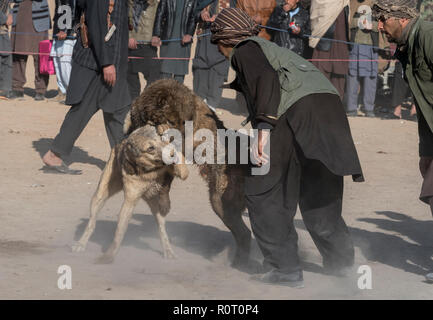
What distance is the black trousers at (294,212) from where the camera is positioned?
17.9ft

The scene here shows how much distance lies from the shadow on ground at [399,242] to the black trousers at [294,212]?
723 millimetres

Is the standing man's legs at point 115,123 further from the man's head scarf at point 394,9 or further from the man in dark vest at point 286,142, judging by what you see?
the man's head scarf at point 394,9

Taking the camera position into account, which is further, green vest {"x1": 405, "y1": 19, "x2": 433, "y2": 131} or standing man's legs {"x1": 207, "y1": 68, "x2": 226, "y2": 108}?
→ standing man's legs {"x1": 207, "y1": 68, "x2": 226, "y2": 108}

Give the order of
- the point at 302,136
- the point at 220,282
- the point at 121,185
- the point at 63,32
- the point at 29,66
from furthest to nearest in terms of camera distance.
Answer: the point at 29,66, the point at 63,32, the point at 121,185, the point at 220,282, the point at 302,136

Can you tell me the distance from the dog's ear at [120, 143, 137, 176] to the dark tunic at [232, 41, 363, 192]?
95 cm

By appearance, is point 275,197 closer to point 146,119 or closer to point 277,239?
point 277,239

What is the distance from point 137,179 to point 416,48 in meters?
2.07

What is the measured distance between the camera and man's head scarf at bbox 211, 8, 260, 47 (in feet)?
17.6

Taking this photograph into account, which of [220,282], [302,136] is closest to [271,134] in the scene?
[302,136]

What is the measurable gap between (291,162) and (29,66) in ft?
43.7

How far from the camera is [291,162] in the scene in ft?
18.0

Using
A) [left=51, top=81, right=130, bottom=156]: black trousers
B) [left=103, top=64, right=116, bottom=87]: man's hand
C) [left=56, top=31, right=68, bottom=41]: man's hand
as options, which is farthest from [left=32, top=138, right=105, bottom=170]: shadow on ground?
[left=56, top=31, right=68, bottom=41]: man's hand

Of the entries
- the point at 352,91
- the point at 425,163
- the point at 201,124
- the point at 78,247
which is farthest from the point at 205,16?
the point at 425,163

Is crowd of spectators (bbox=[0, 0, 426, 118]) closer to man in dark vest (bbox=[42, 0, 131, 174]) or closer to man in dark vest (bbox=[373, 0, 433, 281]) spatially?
man in dark vest (bbox=[42, 0, 131, 174])
